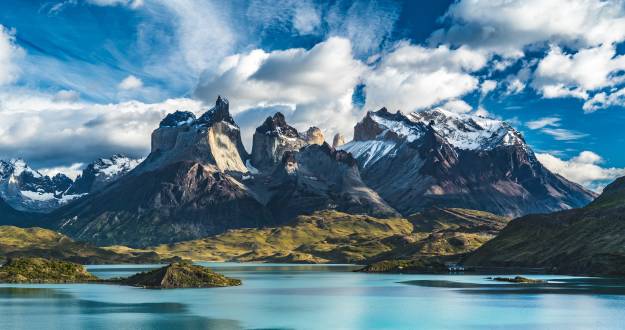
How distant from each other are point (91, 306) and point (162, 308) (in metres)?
19.7

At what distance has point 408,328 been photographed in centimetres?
13412

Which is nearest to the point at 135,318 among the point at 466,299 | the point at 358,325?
the point at 358,325

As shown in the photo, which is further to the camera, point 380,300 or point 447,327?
point 380,300

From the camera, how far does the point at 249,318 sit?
150 meters

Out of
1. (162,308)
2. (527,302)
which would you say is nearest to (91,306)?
(162,308)

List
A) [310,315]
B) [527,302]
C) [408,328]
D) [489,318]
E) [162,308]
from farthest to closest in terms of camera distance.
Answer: [527,302]
[162,308]
[310,315]
[489,318]
[408,328]

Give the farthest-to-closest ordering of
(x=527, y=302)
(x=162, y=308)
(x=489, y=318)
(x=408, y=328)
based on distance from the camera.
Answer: (x=527, y=302) < (x=162, y=308) < (x=489, y=318) < (x=408, y=328)

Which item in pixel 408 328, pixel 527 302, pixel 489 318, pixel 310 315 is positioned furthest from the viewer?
pixel 527 302

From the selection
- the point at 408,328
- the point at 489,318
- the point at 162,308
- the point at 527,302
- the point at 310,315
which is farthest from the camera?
the point at 527,302

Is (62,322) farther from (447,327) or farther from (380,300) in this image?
(380,300)

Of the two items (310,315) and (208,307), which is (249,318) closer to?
(310,315)

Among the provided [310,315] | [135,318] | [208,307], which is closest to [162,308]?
[208,307]

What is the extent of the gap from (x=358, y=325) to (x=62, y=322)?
58.2 metres

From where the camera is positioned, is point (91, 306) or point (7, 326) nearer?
point (7, 326)
